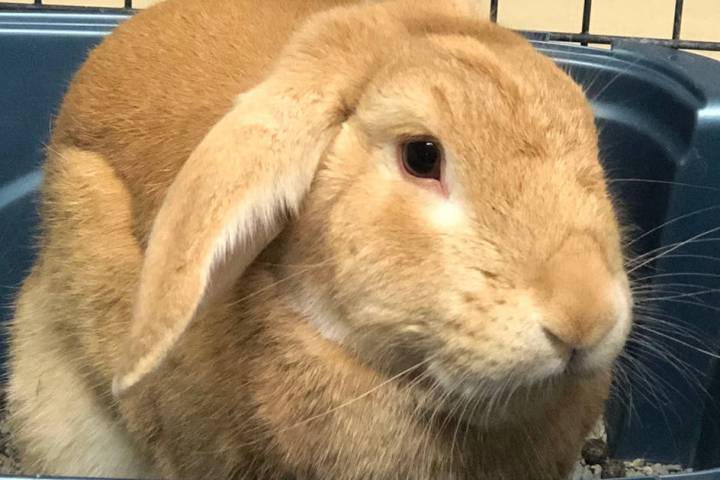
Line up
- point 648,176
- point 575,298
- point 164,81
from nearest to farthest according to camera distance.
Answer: point 575,298 → point 164,81 → point 648,176

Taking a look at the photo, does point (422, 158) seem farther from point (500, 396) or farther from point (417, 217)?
point (500, 396)

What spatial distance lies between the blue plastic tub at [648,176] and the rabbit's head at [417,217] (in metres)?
0.44

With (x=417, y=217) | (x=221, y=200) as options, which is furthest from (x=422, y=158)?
(x=221, y=200)

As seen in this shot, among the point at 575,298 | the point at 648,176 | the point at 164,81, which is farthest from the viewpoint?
the point at 648,176

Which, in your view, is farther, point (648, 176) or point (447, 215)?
point (648, 176)

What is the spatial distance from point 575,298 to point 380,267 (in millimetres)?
156

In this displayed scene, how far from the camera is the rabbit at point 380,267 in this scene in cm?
79

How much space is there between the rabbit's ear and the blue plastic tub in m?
0.51

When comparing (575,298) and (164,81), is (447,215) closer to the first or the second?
(575,298)

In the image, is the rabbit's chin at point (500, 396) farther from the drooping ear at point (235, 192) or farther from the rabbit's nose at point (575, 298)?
the drooping ear at point (235, 192)

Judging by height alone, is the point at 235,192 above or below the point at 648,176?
above

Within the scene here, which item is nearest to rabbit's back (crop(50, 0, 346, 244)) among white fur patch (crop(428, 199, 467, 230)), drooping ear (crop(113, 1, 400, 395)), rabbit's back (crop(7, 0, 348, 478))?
rabbit's back (crop(7, 0, 348, 478))

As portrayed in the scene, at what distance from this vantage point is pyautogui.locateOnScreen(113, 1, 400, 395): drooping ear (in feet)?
2.72

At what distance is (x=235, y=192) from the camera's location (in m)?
0.83
